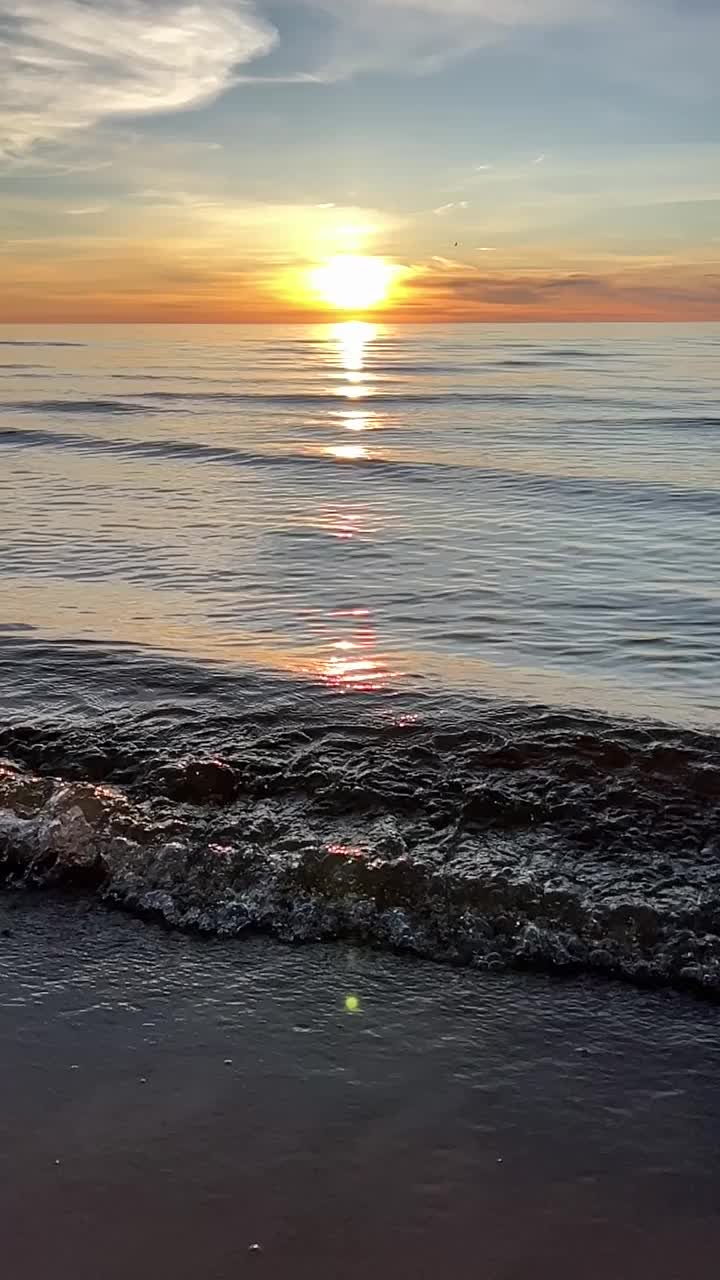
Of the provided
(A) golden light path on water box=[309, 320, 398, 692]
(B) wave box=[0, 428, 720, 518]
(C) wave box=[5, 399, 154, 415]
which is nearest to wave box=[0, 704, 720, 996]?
(A) golden light path on water box=[309, 320, 398, 692]

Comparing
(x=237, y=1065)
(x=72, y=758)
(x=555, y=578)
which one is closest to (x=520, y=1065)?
(x=237, y=1065)

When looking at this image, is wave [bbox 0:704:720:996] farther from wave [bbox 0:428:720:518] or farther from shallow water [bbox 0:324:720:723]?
wave [bbox 0:428:720:518]

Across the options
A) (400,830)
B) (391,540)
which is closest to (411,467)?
(391,540)

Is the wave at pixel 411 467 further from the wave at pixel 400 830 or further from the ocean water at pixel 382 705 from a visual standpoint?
the wave at pixel 400 830

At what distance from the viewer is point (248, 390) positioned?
48406 millimetres

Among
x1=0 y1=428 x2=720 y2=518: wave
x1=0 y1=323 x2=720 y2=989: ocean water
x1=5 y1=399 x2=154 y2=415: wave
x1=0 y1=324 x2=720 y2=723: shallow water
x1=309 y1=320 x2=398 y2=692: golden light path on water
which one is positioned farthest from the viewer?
x1=5 y1=399 x2=154 y2=415: wave

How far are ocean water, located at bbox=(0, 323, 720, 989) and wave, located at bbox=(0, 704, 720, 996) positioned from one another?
0.02m

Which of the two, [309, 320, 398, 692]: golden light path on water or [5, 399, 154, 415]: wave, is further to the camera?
[5, 399, 154, 415]: wave

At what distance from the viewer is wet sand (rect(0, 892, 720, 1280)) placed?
150 inches

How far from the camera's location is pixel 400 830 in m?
7.09

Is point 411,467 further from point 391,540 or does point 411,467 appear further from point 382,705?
point 382,705

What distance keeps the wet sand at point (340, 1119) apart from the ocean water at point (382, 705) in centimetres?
57

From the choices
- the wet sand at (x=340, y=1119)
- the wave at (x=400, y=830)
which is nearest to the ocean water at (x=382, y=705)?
the wave at (x=400, y=830)

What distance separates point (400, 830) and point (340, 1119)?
2744mm
